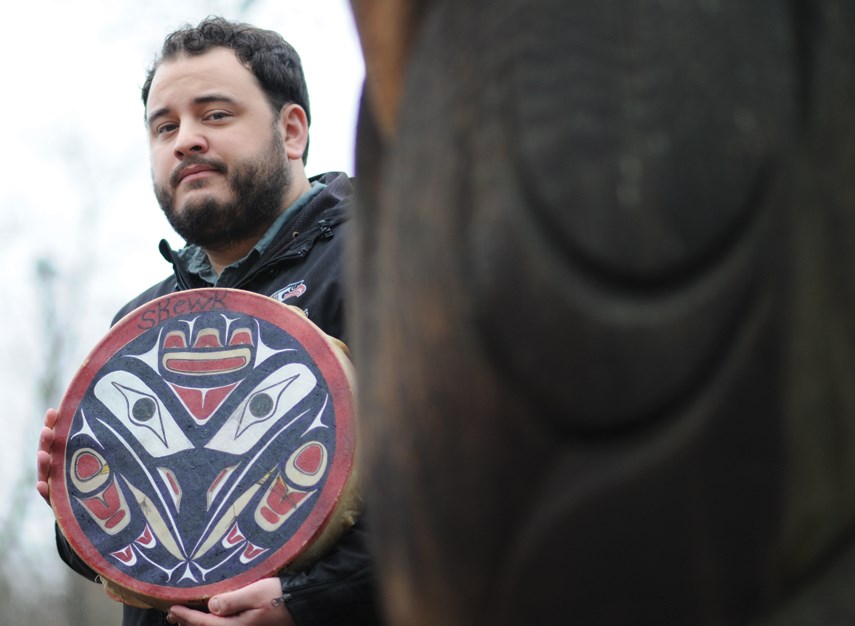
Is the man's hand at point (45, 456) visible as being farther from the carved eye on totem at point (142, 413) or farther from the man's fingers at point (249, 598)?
the man's fingers at point (249, 598)

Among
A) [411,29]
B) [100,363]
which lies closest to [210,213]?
[100,363]

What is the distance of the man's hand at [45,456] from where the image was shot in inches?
67.8

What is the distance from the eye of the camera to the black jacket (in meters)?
1.55

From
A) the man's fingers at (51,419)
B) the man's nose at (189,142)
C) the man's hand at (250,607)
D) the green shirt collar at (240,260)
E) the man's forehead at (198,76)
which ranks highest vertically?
the man's forehead at (198,76)

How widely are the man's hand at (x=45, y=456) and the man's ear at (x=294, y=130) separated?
2.86 feet

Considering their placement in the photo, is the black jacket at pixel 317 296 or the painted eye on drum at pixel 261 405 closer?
the black jacket at pixel 317 296

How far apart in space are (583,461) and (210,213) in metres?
1.80

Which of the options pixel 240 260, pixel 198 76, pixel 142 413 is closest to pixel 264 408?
pixel 142 413

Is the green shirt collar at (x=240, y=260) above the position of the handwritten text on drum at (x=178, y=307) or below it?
above

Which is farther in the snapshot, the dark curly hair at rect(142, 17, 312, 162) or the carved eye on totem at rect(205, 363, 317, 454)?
the dark curly hair at rect(142, 17, 312, 162)

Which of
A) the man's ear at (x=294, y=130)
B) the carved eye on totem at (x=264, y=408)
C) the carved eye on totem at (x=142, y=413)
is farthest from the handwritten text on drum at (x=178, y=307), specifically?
the man's ear at (x=294, y=130)

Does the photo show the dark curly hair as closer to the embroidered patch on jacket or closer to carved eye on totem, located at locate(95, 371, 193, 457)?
the embroidered patch on jacket

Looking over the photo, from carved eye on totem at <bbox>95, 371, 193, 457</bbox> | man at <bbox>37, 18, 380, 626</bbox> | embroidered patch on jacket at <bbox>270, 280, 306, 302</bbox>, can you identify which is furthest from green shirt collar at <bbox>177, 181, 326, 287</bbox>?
carved eye on totem at <bbox>95, 371, 193, 457</bbox>

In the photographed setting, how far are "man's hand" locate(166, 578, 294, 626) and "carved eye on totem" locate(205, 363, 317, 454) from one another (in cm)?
23
